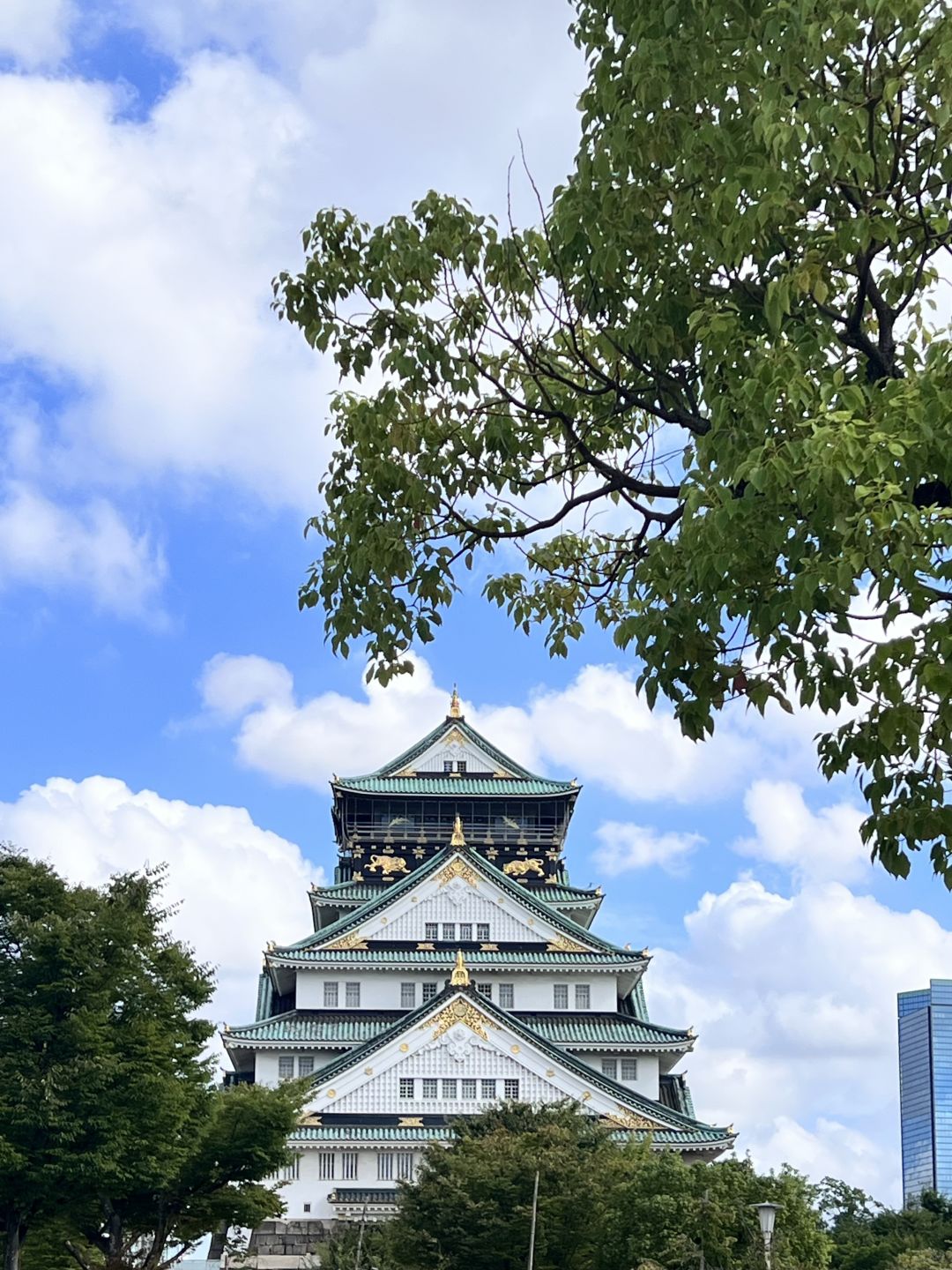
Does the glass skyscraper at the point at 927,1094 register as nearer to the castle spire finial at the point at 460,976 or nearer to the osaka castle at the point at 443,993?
the osaka castle at the point at 443,993

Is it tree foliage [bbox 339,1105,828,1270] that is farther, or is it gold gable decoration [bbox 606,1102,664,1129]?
gold gable decoration [bbox 606,1102,664,1129]

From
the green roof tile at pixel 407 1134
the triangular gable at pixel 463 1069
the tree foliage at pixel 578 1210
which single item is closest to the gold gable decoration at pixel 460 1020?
the triangular gable at pixel 463 1069

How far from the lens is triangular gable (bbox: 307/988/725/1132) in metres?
50.4

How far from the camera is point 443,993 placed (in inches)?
2034

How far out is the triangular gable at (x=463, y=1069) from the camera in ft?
165

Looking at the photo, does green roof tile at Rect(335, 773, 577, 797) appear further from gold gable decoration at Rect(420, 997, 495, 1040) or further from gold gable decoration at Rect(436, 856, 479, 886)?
gold gable decoration at Rect(420, 997, 495, 1040)

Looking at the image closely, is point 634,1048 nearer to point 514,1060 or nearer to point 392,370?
point 514,1060

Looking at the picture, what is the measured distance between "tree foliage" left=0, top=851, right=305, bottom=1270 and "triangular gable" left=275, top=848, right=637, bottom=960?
21394 millimetres

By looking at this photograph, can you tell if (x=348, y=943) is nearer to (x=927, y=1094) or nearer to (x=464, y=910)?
(x=464, y=910)

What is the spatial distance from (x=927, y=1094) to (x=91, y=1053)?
16924 cm

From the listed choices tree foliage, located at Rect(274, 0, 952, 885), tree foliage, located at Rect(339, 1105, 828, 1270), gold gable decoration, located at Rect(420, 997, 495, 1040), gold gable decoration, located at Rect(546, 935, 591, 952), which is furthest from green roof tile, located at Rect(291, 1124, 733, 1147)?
tree foliage, located at Rect(274, 0, 952, 885)

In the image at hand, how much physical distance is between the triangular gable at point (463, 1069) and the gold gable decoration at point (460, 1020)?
3 cm

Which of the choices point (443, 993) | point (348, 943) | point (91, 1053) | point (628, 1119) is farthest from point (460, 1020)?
point (91, 1053)

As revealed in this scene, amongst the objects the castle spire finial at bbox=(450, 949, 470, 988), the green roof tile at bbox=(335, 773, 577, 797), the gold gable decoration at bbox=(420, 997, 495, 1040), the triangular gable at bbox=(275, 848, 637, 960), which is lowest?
the gold gable decoration at bbox=(420, 997, 495, 1040)
